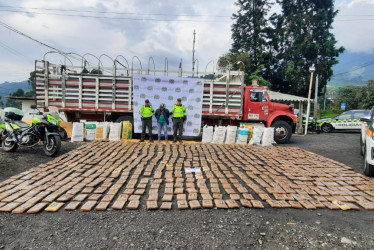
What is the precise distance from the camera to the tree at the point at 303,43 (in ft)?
88.1

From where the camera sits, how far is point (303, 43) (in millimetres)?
27141

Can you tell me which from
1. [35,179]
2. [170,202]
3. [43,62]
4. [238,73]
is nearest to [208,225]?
[170,202]

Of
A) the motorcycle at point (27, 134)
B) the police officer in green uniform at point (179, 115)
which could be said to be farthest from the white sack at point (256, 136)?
the motorcycle at point (27, 134)

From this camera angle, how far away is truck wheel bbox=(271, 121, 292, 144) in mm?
9141

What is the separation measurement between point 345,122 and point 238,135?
938cm

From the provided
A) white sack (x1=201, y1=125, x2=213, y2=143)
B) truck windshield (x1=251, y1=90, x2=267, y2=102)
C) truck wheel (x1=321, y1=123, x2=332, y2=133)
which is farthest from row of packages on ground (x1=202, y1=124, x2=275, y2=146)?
truck wheel (x1=321, y1=123, x2=332, y2=133)

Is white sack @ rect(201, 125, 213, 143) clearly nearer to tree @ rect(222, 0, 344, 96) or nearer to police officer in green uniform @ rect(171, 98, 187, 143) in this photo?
police officer in green uniform @ rect(171, 98, 187, 143)

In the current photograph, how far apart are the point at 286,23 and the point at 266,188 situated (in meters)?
30.9

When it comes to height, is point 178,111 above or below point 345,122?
above

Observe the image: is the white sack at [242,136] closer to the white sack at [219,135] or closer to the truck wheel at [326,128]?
the white sack at [219,135]

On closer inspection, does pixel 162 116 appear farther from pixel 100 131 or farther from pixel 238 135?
pixel 238 135

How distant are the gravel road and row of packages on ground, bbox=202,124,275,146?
5.01m

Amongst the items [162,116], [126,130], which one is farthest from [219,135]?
[126,130]

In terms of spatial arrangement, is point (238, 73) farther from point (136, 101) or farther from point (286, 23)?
point (286, 23)
